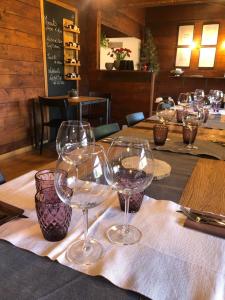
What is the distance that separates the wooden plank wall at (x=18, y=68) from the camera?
3154mm

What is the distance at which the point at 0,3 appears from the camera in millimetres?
2979

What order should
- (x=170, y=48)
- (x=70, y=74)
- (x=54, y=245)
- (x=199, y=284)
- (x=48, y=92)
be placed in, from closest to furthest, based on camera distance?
(x=199, y=284)
(x=54, y=245)
(x=48, y=92)
(x=70, y=74)
(x=170, y=48)

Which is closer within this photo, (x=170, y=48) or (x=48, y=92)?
(x=48, y=92)

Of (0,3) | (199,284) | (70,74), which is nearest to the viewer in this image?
(199,284)

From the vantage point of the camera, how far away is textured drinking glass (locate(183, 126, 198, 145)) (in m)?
1.34

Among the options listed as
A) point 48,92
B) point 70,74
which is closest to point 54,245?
point 48,92

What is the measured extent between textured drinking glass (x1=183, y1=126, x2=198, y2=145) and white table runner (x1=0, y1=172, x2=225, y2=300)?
0.70m

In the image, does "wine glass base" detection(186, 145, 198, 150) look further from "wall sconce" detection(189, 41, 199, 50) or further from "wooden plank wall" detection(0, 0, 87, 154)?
"wall sconce" detection(189, 41, 199, 50)

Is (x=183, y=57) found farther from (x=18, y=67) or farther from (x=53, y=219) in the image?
(x=53, y=219)

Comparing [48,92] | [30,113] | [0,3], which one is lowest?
[30,113]

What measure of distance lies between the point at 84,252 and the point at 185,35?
7.75 metres

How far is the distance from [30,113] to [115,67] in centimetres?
192

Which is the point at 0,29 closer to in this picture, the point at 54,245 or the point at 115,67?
the point at 115,67

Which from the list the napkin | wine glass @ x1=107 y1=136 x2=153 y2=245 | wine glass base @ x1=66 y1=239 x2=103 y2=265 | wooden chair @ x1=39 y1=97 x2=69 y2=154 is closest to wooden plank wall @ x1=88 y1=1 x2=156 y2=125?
wooden chair @ x1=39 y1=97 x2=69 y2=154
